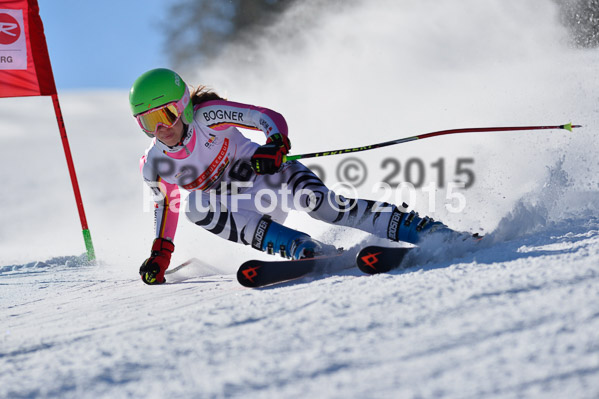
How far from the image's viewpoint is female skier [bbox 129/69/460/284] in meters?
2.95

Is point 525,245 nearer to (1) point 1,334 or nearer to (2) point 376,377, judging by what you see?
(2) point 376,377

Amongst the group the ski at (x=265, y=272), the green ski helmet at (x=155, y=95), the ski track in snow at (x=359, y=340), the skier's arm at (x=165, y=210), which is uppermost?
the green ski helmet at (x=155, y=95)

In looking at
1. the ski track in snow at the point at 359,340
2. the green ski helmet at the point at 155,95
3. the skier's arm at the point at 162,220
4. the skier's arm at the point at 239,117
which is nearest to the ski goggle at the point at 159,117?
the green ski helmet at the point at 155,95

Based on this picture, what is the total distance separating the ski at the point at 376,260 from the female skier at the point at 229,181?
1.41 ft

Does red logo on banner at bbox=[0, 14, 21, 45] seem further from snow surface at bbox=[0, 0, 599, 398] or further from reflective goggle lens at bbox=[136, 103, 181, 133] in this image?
reflective goggle lens at bbox=[136, 103, 181, 133]

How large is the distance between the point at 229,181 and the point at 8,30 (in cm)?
378

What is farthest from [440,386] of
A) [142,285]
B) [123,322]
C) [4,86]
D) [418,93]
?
[418,93]

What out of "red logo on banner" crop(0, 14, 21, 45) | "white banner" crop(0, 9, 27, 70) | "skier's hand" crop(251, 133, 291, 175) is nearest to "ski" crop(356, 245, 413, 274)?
"skier's hand" crop(251, 133, 291, 175)

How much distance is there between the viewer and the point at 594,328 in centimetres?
135

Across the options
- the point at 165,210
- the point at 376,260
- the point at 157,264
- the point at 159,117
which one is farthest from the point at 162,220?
the point at 376,260

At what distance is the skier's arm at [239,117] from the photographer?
312 centimetres

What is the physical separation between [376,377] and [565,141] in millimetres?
3739

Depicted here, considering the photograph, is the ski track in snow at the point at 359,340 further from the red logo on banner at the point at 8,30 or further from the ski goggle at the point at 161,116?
the red logo on banner at the point at 8,30

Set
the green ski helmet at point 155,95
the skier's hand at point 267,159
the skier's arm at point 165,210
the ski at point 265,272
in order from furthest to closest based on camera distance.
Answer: the skier's arm at point 165,210 < the green ski helmet at point 155,95 < the skier's hand at point 267,159 < the ski at point 265,272
